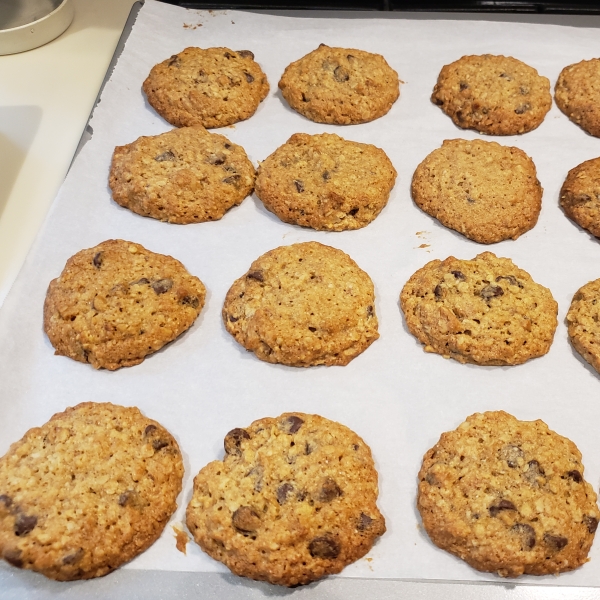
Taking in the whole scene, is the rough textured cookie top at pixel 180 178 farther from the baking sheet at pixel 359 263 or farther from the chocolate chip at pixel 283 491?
the chocolate chip at pixel 283 491

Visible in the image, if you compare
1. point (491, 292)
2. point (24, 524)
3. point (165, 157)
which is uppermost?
point (165, 157)

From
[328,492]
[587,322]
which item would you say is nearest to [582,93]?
[587,322]

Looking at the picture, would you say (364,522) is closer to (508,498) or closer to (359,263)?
(508,498)

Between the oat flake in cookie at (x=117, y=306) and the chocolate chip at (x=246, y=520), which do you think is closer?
the chocolate chip at (x=246, y=520)

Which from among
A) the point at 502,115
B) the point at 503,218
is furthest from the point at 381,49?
the point at 503,218

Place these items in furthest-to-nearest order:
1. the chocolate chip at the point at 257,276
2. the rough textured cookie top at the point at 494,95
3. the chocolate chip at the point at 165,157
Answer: the rough textured cookie top at the point at 494,95 → the chocolate chip at the point at 165,157 → the chocolate chip at the point at 257,276

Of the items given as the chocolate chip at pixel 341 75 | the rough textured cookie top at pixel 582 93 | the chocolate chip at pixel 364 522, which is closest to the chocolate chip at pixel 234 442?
the chocolate chip at pixel 364 522
